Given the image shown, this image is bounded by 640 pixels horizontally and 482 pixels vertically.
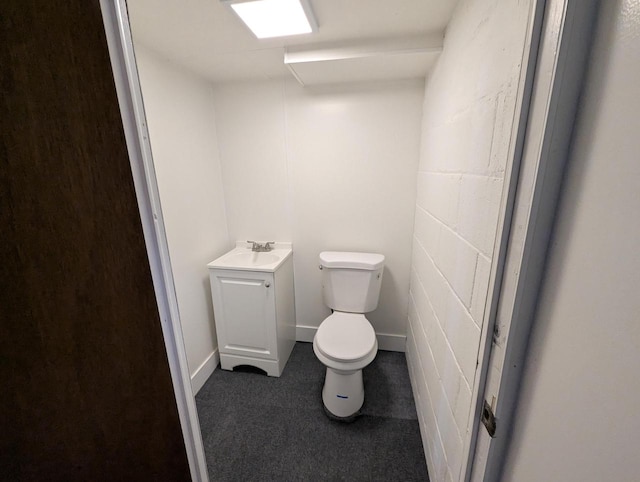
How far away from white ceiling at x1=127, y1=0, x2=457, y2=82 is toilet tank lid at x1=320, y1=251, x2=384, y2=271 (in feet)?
4.18

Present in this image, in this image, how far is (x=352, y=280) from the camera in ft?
6.13

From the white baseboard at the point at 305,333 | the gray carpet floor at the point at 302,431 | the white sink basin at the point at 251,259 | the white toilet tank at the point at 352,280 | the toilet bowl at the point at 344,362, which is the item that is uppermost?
the white sink basin at the point at 251,259

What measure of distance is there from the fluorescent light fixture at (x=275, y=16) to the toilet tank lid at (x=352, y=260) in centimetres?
132

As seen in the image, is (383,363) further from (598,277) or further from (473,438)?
(598,277)

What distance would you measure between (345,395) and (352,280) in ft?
2.36

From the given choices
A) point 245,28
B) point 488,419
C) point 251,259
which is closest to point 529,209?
point 488,419

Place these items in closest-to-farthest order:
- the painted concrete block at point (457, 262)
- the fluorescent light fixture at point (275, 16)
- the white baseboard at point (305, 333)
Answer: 1. the painted concrete block at point (457, 262)
2. the fluorescent light fixture at point (275, 16)
3. the white baseboard at point (305, 333)

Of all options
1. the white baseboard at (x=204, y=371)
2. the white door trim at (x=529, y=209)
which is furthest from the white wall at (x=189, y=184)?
the white door trim at (x=529, y=209)

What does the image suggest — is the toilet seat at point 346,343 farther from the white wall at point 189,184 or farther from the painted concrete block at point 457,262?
the white wall at point 189,184

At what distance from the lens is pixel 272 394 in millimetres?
1745

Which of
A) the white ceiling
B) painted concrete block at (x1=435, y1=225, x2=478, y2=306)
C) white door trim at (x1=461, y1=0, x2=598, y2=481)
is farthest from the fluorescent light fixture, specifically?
painted concrete block at (x1=435, y1=225, x2=478, y2=306)

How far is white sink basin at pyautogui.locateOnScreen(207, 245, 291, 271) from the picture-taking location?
1.76 m

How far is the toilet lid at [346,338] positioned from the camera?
1.47m

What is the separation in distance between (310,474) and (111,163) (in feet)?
5.12
